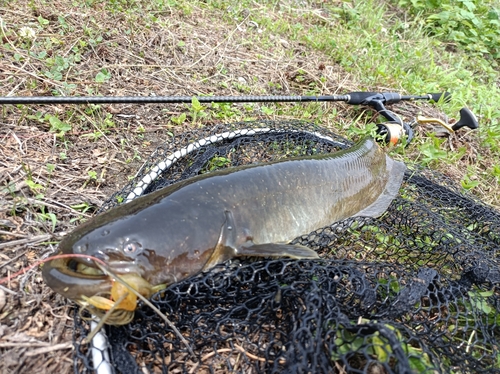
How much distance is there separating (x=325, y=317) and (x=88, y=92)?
254 centimetres

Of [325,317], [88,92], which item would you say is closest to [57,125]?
[88,92]

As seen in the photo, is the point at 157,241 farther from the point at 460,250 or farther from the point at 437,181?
the point at 437,181

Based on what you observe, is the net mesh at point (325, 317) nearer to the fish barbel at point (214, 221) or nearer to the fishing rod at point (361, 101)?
the fish barbel at point (214, 221)

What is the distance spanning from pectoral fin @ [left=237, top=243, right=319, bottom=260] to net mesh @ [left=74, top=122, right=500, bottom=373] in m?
0.04

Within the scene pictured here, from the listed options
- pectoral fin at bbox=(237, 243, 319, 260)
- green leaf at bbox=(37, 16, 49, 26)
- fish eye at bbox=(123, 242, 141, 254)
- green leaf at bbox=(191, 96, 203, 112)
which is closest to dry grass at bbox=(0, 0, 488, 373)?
green leaf at bbox=(37, 16, 49, 26)

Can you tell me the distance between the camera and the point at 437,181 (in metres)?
3.12

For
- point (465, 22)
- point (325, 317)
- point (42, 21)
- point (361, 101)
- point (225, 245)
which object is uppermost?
point (42, 21)

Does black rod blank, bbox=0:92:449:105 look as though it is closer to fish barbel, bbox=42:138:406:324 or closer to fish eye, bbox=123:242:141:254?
fish barbel, bbox=42:138:406:324

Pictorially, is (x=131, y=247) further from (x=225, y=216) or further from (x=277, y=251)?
(x=277, y=251)

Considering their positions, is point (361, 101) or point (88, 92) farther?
point (361, 101)

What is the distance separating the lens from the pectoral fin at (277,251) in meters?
1.77

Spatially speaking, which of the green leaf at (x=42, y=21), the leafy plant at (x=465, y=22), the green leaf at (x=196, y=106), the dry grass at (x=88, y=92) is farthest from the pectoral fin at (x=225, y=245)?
the leafy plant at (x=465, y=22)

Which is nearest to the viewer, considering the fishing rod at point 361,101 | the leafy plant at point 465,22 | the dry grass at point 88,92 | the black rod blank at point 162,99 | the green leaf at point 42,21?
the dry grass at point 88,92

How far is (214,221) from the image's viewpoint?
1.87 m
